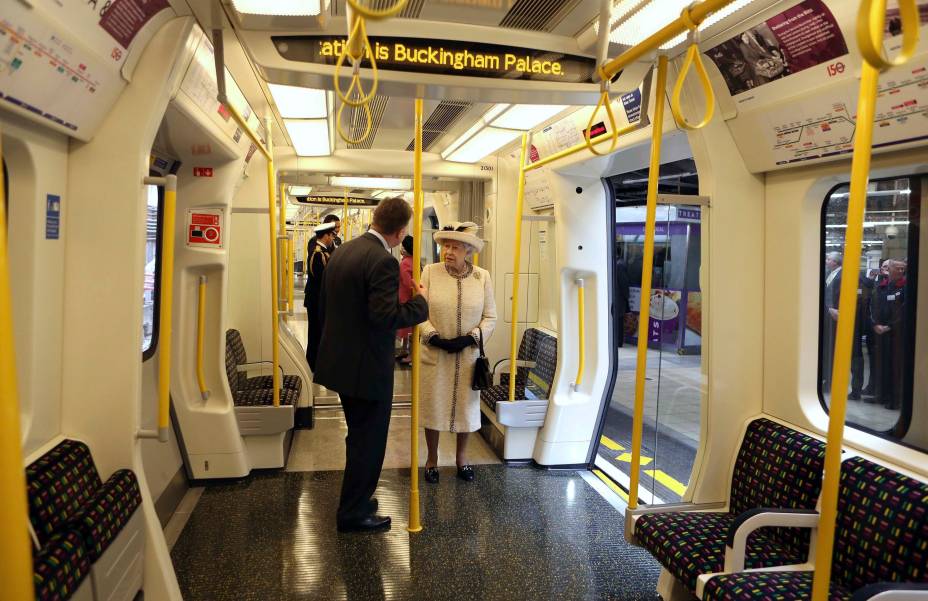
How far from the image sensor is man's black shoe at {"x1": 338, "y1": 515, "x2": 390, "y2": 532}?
3.75 metres

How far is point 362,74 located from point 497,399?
346cm

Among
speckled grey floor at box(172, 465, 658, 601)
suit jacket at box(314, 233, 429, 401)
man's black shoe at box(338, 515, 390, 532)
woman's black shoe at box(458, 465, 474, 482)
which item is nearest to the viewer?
speckled grey floor at box(172, 465, 658, 601)

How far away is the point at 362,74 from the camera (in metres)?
2.45

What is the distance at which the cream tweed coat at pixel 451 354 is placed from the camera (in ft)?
14.6

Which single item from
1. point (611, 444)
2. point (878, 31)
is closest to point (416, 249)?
point (878, 31)

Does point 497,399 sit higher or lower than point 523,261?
lower

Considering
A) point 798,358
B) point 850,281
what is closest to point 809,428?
point 798,358

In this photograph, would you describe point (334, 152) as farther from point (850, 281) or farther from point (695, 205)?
point (850, 281)

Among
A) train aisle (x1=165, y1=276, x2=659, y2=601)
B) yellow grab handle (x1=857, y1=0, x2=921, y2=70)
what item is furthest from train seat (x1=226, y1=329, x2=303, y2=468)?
yellow grab handle (x1=857, y1=0, x2=921, y2=70)

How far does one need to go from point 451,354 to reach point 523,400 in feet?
3.24

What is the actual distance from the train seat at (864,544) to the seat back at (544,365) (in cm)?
286

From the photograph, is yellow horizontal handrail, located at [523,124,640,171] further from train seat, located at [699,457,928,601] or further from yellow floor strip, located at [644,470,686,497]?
yellow floor strip, located at [644,470,686,497]

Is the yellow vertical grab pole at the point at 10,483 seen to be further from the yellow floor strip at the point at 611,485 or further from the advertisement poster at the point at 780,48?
the yellow floor strip at the point at 611,485

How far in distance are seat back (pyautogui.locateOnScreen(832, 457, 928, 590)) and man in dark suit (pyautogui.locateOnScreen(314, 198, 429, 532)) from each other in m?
2.22
